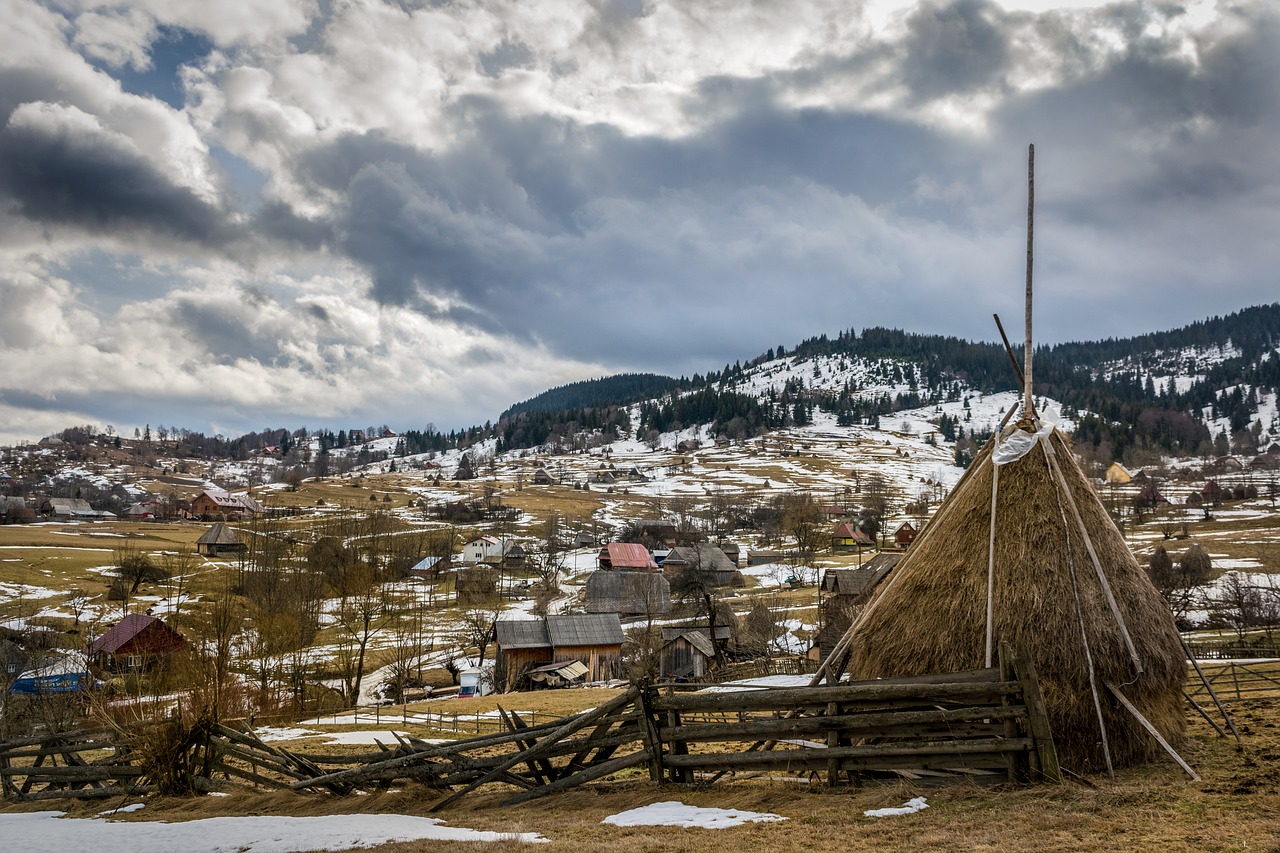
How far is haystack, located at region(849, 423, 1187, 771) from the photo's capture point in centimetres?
1112

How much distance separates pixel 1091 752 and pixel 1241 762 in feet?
6.74

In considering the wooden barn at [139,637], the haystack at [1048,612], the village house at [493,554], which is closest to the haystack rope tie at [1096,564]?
the haystack at [1048,612]

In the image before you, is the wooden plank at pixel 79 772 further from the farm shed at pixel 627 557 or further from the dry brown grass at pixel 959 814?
the farm shed at pixel 627 557

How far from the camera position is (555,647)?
182ft

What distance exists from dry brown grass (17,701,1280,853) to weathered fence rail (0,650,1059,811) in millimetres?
415

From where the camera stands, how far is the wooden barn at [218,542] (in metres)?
113

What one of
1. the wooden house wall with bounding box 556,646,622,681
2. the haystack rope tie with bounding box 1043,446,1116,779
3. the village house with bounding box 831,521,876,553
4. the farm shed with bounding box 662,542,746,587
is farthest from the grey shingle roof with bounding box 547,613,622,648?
the village house with bounding box 831,521,876,553

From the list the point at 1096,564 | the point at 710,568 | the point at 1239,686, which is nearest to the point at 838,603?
the point at 1239,686

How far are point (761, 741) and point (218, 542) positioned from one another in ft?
405

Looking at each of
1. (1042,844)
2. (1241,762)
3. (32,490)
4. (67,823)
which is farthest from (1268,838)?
(32,490)

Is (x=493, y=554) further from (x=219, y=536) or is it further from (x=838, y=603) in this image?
Answer: (x=838, y=603)

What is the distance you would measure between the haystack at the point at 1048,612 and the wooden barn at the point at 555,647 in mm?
45204

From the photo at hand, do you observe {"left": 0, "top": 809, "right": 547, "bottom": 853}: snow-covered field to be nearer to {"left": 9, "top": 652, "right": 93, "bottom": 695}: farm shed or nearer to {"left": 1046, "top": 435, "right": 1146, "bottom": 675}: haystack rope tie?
{"left": 1046, "top": 435, "right": 1146, "bottom": 675}: haystack rope tie

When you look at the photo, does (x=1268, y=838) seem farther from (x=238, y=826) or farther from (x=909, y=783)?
(x=238, y=826)
